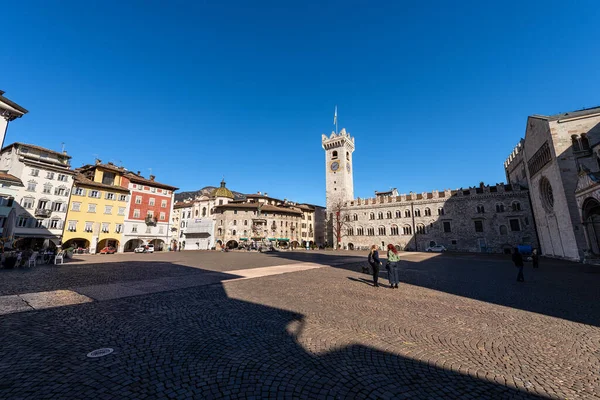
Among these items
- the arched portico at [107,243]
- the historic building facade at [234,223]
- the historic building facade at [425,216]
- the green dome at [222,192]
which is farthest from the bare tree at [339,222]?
the arched portico at [107,243]

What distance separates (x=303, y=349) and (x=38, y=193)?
44.1m

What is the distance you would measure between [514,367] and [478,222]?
49906 millimetres

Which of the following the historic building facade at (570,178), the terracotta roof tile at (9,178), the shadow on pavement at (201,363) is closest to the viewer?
the shadow on pavement at (201,363)

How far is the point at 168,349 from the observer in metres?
4.38

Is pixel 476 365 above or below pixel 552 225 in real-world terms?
below

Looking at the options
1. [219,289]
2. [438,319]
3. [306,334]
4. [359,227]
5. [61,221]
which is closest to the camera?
[306,334]

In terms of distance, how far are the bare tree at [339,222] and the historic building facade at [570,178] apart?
116 ft

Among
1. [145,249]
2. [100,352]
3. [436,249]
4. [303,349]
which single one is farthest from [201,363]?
[436,249]

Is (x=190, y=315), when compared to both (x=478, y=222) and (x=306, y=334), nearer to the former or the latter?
(x=306, y=334)

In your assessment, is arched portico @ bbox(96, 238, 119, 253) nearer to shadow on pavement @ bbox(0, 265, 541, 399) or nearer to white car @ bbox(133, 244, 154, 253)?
white car @ bbox(133, 244, 154, 253)

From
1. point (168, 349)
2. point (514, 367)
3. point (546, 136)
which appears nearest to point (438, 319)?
point (514, 367)

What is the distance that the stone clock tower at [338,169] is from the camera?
204 ft

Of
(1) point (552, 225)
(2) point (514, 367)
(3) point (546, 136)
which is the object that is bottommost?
(2) point (514, 367)

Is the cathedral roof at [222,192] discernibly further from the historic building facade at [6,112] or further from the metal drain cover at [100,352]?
the metal drain cover at [100,352]
